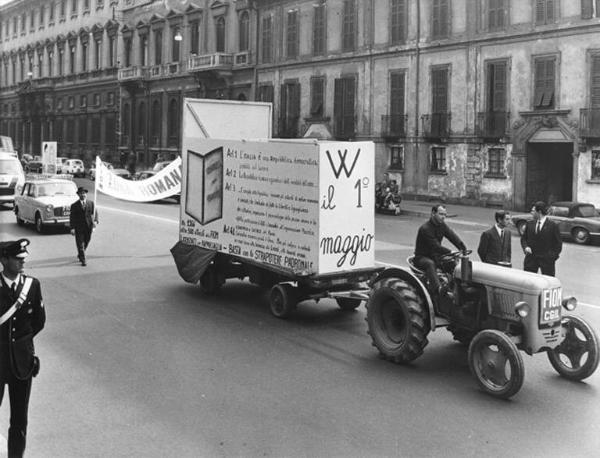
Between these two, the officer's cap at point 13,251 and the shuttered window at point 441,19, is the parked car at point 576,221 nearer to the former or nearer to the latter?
the shuttered window at point 441,19

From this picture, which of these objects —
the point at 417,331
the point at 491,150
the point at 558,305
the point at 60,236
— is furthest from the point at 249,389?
the point at 491,150

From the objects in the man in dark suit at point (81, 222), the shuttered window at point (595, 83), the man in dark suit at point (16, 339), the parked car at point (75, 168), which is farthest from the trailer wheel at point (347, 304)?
the parked car at point (75, 168)

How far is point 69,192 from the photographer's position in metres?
23.5

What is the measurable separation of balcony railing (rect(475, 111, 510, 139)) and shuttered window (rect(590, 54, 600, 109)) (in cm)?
393

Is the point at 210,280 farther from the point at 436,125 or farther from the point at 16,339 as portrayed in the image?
the point at 436,125

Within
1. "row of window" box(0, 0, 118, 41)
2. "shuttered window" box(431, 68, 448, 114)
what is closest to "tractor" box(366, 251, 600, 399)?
"shuttered window" box(431, 68, 448, 114)

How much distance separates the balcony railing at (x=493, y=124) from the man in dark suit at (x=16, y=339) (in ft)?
95.5

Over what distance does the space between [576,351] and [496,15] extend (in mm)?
27096

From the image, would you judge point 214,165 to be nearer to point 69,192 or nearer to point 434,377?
point 434,377

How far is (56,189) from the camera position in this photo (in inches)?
924

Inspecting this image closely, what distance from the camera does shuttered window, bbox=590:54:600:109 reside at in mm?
29172

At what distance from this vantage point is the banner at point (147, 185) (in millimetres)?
16250

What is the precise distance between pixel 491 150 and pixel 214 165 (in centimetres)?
2300

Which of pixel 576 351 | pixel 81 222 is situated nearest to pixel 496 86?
pixel 81 222
